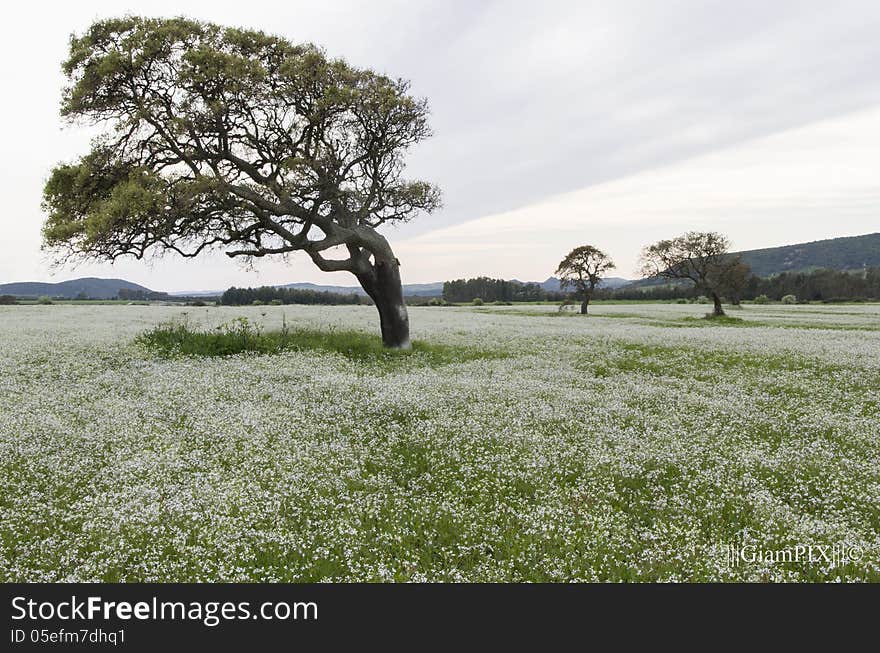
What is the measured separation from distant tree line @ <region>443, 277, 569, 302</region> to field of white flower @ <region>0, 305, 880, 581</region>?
10819cm

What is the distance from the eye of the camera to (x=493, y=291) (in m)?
131

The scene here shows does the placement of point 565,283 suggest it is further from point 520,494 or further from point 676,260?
point 520,494

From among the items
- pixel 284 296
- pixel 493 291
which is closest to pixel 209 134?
pixel 284 296

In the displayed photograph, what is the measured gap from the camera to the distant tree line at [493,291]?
417ft

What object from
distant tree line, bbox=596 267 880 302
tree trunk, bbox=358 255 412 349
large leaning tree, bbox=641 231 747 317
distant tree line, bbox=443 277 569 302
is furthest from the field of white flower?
distant tree line, bbox=443 277 569 302

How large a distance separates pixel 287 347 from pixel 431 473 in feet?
48.6

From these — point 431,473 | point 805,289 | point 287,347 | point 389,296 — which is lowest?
point 431,473

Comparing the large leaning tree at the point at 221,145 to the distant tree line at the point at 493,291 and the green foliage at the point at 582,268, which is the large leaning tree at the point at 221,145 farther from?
the distant tree line at the point at 493,291

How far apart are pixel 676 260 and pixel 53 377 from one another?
53566 millimetres

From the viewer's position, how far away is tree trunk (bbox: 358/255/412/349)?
23.3 metres

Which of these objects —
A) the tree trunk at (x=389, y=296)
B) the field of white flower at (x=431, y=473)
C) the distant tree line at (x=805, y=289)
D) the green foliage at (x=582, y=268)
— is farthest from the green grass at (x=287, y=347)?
the distant tree line at (x=805, y=289)

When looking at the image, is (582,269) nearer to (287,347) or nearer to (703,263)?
(703,263)

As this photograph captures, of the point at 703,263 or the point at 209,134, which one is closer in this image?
the point at 209,134

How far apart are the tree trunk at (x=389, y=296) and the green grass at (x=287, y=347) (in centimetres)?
77
